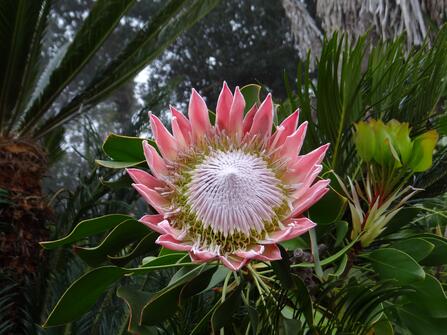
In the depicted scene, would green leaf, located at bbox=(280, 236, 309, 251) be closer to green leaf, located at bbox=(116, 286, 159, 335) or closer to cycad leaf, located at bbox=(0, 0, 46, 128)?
green leaf, located at bbox=(116, 286, 159, 335)

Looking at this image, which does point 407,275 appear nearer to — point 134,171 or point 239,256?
point 239,256

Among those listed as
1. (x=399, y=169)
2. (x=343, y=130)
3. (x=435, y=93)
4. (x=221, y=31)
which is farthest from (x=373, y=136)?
(x=221, y=31)

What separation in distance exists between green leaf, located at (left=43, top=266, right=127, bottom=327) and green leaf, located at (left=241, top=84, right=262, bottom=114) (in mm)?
299

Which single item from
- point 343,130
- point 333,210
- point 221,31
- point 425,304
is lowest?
point 425,304

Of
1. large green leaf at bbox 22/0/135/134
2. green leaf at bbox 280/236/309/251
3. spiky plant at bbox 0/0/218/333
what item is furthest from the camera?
large green leaf at bbox 22/0/135/134

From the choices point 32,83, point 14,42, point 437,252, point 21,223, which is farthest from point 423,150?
point 32,83

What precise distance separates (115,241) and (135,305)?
0.09 metres

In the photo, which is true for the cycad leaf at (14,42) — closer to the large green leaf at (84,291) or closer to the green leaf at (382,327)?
the large green leaf at (84,291)

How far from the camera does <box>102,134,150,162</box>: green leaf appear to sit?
75 cm

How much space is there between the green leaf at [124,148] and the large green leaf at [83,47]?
5.16 ft

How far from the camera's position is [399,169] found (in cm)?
69

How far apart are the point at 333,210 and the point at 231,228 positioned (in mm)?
126

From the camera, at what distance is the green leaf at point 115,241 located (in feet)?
2.22

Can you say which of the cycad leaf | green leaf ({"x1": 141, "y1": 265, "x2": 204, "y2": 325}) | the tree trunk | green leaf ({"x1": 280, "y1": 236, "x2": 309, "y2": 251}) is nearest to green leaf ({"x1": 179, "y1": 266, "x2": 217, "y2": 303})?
green leaf ({"x1": 141, "y1": 265, "x2": 204, "y2": 325})
